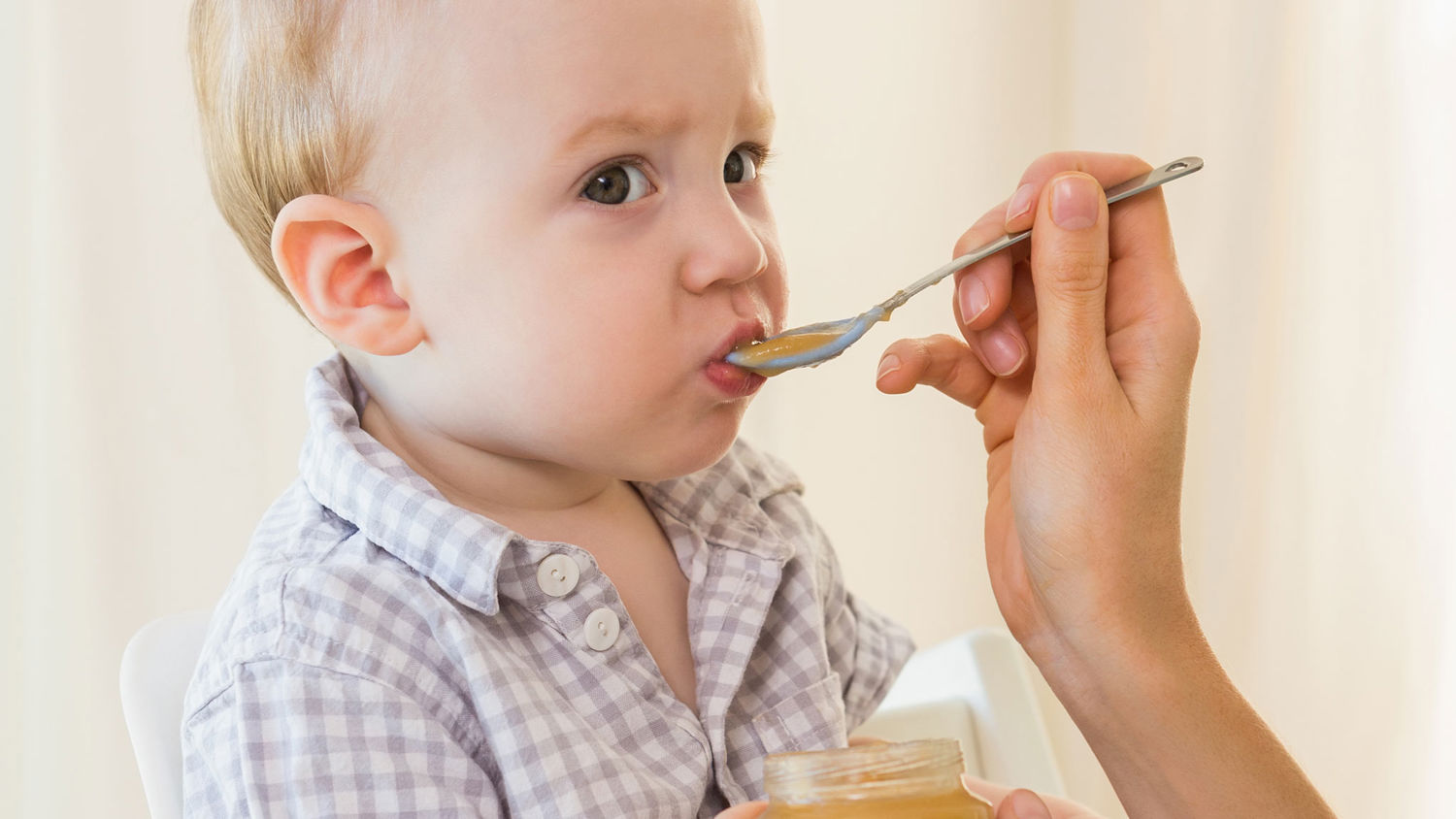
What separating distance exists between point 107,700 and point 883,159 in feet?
3.80

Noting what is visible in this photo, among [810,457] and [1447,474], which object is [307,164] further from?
[1447,474]

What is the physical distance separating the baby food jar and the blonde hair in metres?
0.44

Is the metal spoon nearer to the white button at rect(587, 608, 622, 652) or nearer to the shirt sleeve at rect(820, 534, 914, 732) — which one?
the white button at rect(587, 608, 622, 652)

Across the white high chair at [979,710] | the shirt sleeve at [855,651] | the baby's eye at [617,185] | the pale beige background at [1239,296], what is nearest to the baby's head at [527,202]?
the baby's eye at [617,185]

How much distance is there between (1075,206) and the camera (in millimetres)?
748

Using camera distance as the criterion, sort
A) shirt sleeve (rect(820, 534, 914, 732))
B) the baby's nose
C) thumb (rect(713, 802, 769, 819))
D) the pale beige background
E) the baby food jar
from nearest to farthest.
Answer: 1. the baby food jar
2. thumb (rect(713, 802, 769, 819))
3. the baby's nose
4. shirt sleeve (rect(820, 534, 914, 732))
5. the pale beige background

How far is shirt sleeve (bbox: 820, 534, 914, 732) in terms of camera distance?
103 cm

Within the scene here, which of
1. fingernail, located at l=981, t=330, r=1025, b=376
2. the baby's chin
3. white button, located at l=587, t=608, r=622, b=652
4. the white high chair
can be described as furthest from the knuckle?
the white high chair

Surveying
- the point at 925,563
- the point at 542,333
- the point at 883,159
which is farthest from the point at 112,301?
the point at 925,563

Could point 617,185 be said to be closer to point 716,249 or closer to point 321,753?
point 716,249

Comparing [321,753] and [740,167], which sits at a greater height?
[740,167]

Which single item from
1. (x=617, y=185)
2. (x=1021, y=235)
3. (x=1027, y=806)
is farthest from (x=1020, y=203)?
(x=1027, y=806)

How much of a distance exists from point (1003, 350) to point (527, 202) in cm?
32

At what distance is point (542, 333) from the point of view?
0.78 metres
